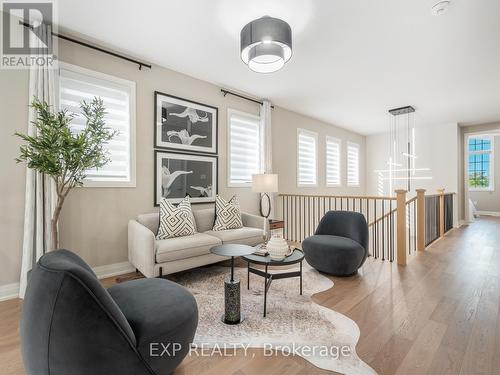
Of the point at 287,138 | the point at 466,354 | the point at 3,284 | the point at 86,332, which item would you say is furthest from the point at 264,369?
the point at 287,138

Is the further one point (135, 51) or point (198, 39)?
point (135, 51)

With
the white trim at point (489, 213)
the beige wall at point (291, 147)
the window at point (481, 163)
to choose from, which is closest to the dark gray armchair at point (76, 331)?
the beige wall at point (291, 147)

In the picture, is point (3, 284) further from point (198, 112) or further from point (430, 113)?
point (430, 113)

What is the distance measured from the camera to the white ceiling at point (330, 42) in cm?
245

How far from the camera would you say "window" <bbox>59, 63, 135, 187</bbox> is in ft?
9.67

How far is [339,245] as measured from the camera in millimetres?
3064

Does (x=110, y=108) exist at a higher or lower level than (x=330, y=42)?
lower

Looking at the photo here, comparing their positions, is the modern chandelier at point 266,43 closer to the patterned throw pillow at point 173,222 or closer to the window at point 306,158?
the patterned throw pillow at point 173,222

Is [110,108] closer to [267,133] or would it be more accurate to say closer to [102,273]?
[102,273]

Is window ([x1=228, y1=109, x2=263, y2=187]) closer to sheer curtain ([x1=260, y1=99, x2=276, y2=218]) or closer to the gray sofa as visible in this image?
sheer curtain ([x1=260, y1=99, x2=276, y2=218])

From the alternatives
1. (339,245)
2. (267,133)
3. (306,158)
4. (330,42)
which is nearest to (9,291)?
(339,245)

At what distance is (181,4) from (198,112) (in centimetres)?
172

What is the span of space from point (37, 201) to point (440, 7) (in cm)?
436

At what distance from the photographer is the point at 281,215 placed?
17.5 ft
